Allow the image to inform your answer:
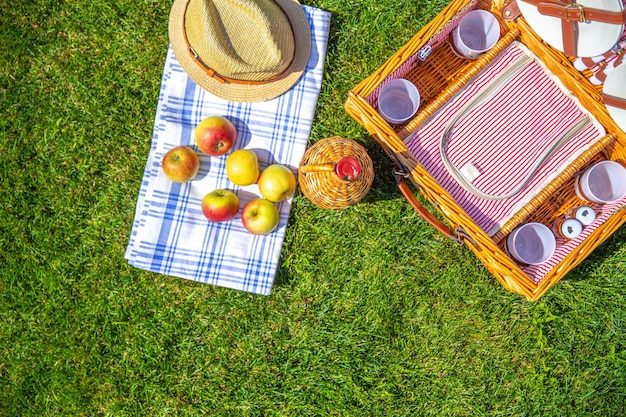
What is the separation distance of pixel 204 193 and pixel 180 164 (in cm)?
A: 25

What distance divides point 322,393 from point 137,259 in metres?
1.34

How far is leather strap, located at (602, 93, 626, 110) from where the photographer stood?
1977 mm

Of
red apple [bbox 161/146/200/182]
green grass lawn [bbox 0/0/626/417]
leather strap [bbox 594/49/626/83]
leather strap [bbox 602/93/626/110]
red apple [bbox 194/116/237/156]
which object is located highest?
leather strap [bbox 594/49/626/83]

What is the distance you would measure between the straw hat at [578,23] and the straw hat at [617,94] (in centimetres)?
14

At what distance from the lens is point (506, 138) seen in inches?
88.7

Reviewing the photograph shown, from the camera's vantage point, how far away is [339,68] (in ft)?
8.97

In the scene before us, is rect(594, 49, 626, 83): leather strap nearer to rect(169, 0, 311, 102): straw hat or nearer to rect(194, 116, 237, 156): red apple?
rect(169, 0, 311, 102): straw hat

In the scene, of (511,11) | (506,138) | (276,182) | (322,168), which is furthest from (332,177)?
(511,11)

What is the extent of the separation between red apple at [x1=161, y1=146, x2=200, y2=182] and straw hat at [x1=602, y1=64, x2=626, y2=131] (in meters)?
2.04

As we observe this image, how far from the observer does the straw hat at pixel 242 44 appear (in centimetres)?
217

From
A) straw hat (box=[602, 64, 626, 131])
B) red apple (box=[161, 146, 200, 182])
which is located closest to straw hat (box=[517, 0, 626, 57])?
straw hat (box=[602, 64, 626, 131])

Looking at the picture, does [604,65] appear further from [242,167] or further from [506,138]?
[242,167]

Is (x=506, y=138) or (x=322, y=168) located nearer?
(x=322, y=168)

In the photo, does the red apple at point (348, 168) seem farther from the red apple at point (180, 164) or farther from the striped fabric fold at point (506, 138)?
the red apple at point (180, 164)
